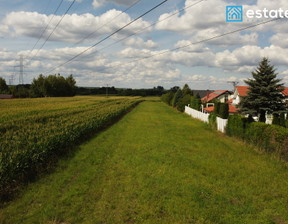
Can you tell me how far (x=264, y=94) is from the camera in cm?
2139

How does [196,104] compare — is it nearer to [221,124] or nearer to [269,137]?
[221,124]

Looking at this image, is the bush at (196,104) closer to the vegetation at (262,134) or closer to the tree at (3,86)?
the vegetation at (262,134)

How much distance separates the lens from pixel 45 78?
94.4 metres

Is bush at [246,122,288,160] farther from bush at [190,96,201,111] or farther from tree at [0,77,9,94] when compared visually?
tree at [0,77,9,94]

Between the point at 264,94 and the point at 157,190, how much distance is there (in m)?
18.6

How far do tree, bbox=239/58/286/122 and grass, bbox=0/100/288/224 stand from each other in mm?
10717

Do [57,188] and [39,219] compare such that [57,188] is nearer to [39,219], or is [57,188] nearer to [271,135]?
[39,219]

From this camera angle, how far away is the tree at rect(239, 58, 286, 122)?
68.4 ft

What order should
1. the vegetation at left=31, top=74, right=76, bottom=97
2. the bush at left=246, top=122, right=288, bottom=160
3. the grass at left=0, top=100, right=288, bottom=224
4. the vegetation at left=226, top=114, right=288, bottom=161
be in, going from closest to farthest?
the grass at left=0, top=100, right=288, bottom=224, the bush at left=246, top=122, right=288, bottom=160, the vegetation at left=226, top=114, right=288, bottom=161, the vegetation at left=31, top=74, right=76, bottom=97

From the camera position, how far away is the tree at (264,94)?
68.4 feet

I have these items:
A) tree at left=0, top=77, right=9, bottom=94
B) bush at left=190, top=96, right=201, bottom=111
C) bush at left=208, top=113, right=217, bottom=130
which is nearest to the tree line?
tree at left=0, top=77, right=9, bottom=94

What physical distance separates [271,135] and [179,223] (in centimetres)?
935

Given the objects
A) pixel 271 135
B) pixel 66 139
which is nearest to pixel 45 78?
pixel 66 139

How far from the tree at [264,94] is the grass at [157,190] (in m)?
10.7
